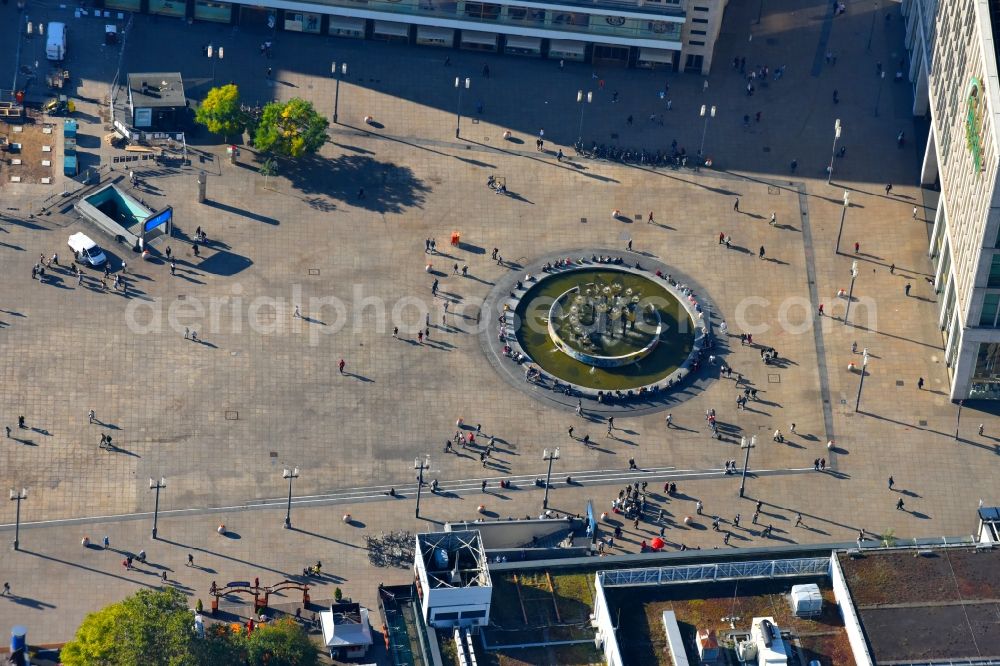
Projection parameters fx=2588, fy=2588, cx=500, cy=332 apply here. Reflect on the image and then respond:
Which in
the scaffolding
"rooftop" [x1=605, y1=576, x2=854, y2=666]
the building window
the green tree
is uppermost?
the scaffolding

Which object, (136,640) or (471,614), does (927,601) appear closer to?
(471,614)

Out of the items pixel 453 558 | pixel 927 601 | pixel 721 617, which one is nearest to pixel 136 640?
pixel 453 558

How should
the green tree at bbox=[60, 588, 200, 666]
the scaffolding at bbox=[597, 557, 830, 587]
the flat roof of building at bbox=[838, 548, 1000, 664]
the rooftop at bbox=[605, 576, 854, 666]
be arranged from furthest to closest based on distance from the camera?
1. the green tree at bbox=[60, 588, 200, 666]
2. the scaffolding at bbox=[597, 557, 830, 587]
3. the rooftop at bbox=[605, 576, 854, 666]
4. the flat roof of building at bbox=[838, 548, 1000, 664]

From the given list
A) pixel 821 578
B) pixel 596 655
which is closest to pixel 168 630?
pixel 596 655

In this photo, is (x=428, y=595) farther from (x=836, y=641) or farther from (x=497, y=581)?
(x=836, y=641)

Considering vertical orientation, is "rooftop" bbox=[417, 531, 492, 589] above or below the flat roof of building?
below

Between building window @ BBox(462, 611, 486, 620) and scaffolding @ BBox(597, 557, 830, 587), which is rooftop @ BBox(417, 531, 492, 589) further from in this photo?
scaffolding @ BBox(597, 557, 830, 587)

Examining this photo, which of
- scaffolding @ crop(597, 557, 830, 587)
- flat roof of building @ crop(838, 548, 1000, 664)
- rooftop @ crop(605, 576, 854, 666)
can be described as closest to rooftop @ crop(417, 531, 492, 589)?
scaffolding @ crop(597, 557, 830, 587)
